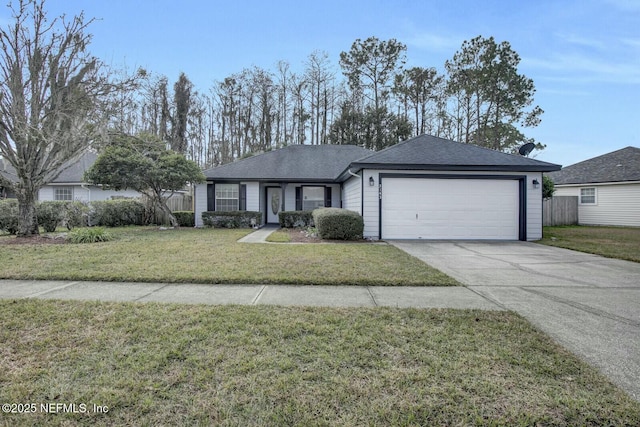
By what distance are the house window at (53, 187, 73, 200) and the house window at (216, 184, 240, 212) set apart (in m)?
12.1

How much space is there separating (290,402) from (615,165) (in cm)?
2374

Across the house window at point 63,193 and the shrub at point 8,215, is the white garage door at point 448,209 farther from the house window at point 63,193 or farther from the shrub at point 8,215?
the house window at point 63,193

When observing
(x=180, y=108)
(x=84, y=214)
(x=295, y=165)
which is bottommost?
(x=84, y=214)

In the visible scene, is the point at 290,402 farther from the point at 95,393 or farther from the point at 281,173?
the point at 281,173

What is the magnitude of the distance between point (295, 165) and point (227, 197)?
3.97 m

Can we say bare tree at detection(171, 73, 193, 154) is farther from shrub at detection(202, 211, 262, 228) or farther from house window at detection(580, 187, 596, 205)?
house window at detection(580, 187, 596, 205)

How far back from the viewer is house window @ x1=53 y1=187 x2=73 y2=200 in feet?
65.2

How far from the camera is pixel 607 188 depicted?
16.7 metres

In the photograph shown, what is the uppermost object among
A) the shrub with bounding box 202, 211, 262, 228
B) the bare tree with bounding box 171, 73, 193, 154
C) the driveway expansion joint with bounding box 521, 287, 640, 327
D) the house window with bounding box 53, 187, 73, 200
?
the bare tree with bounding box 171, 73, 193, 154

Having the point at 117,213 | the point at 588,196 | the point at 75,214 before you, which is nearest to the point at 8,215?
the point at 75,214

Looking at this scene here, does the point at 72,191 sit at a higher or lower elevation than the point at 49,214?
higher

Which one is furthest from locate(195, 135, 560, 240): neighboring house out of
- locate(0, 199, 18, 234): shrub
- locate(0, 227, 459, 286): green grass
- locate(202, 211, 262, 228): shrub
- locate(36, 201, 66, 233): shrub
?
locate(0, 199, 18, 234): shrub

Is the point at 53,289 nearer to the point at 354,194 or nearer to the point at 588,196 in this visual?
the point at 354,194

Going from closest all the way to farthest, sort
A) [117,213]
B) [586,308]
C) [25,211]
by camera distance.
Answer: [586,308]
[25,211]
[117,213]
